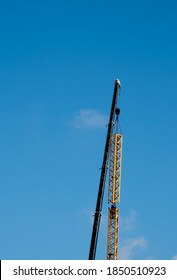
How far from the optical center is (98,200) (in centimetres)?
6669

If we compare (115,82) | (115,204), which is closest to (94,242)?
(115,204)

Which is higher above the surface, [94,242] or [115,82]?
[115,82]

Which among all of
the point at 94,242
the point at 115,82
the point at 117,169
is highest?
the point at 115,82
